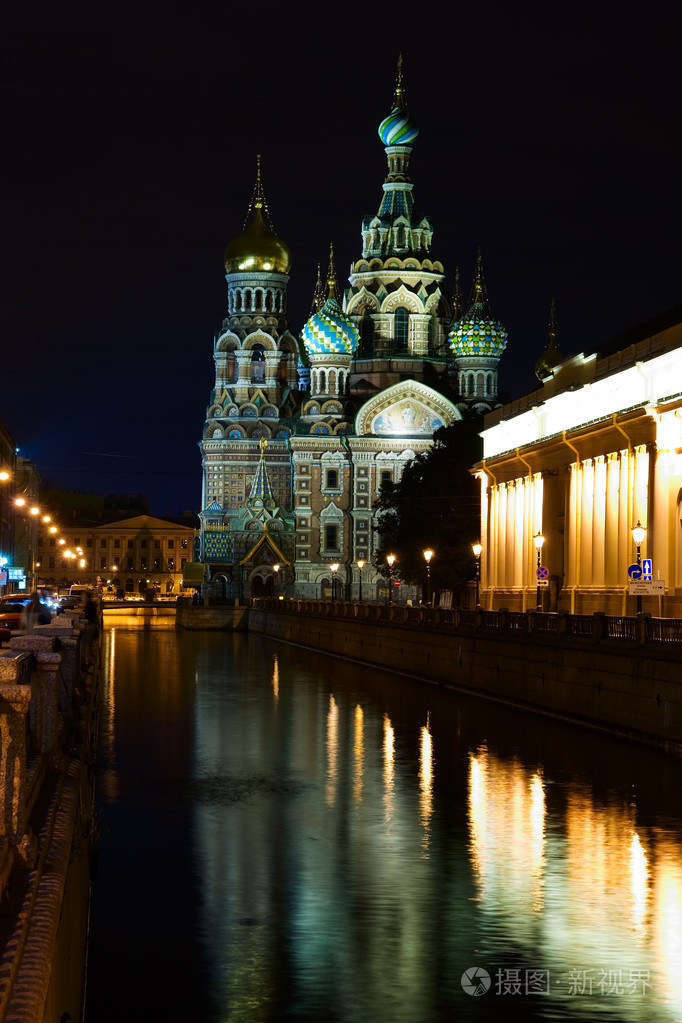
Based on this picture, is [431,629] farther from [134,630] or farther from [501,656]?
[134,630]

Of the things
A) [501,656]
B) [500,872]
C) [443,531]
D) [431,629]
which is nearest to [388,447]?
[443,531]

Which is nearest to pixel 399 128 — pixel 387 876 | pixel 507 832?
pixel 507 832

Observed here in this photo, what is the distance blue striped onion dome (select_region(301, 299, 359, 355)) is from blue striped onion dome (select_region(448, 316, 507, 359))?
7.11 m

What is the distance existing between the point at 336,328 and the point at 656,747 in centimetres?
8158

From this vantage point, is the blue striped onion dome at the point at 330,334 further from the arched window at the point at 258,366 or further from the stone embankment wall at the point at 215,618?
the stone embankment wall at the point at 215,618

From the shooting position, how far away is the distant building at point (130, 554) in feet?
558

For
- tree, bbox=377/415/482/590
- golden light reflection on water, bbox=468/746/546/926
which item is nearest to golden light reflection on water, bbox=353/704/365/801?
golden light reflection on water, bbox=468/746/546/926

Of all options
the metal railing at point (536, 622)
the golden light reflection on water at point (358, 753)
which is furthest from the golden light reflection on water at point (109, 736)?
the metal railing at point (536, 622)

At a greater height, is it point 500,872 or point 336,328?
point 336,328

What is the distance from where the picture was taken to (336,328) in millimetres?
104125

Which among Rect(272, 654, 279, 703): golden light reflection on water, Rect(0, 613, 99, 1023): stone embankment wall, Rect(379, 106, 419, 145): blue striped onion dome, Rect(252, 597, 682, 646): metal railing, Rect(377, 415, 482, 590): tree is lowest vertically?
Rect(272, 654, 279, 703): golden light reflection on water

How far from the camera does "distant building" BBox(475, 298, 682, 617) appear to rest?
36812mm

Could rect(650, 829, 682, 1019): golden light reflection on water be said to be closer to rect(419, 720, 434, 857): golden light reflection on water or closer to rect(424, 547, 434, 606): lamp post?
rect(419, 720, 434, 857): golden light reflection on water

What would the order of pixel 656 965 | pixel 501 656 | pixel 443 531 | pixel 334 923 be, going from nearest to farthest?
1. pixel 656 965
2. pixel 334 923
3. pixel 501 656
4. pixel 443 531
